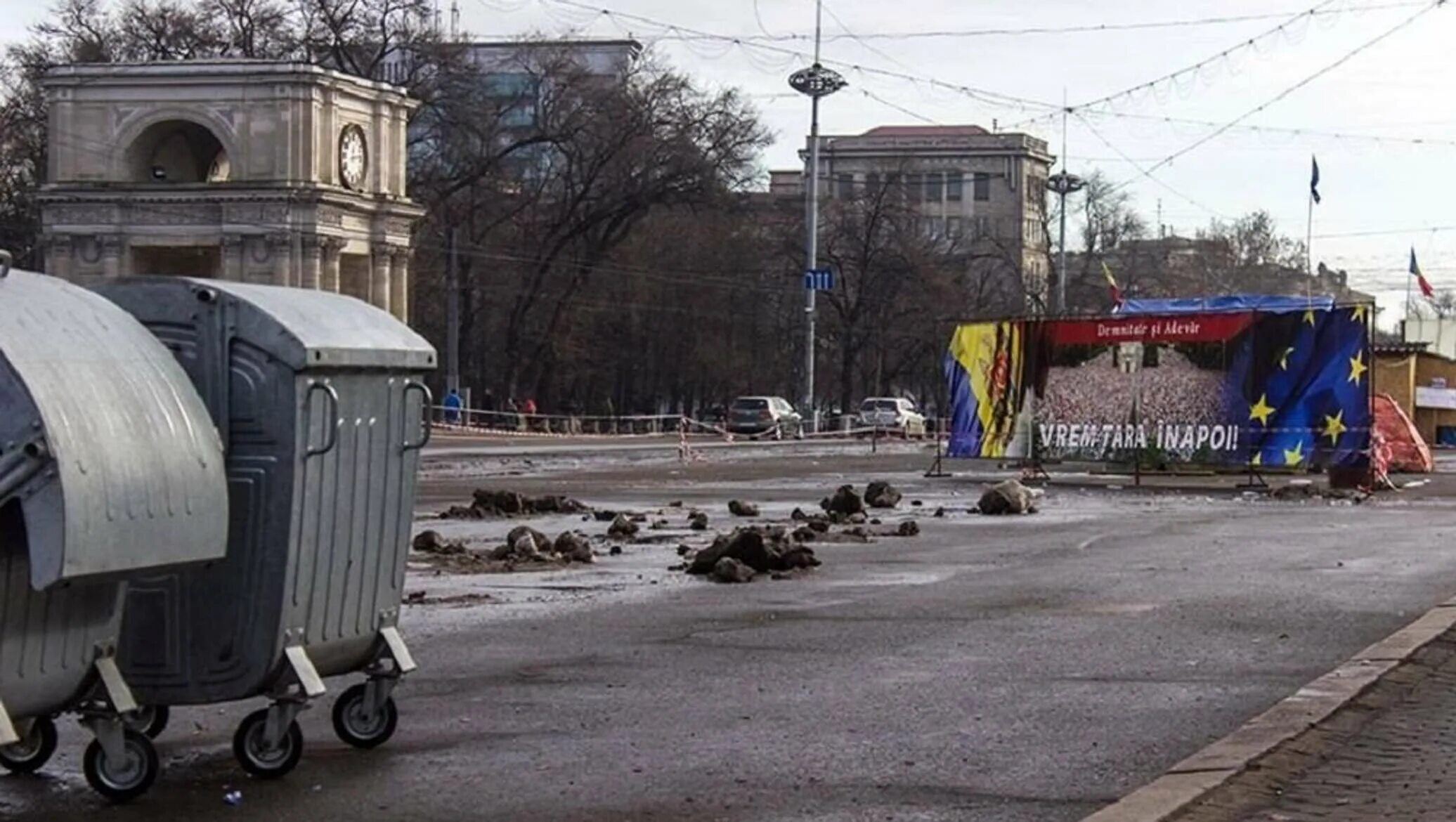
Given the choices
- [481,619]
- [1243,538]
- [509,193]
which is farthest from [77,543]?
[509,193]

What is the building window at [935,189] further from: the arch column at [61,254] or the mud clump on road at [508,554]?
the mud clump on road at [508,554]

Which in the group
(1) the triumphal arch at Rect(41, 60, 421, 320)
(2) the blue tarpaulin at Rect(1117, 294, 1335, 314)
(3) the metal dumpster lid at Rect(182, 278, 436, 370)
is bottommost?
(3) the metal dumpster lid at Rect(182, 278, 436, 370)

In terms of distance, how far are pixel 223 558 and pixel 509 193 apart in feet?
248

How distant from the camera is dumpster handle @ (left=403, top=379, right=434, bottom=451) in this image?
871 centimetres

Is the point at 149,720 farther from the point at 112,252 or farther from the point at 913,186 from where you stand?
the point at 913,186

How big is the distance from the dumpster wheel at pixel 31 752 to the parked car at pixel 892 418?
67.2 metres

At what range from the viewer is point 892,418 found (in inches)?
3164

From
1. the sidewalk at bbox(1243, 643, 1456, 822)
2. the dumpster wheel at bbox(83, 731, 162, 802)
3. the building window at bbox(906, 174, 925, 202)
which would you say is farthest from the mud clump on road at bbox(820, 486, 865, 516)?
the building window at bbox(906, 174, 925, 202)

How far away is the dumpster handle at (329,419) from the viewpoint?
793 centimetres

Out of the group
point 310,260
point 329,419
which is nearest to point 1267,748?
point 329,419

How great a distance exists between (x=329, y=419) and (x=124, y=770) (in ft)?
4.63

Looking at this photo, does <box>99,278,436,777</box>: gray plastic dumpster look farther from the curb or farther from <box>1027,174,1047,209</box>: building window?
<box>1027,174,1047,209</box>: building window

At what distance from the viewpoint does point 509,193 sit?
82688 mm

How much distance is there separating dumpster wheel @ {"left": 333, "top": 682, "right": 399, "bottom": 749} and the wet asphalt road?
0.10 metres
